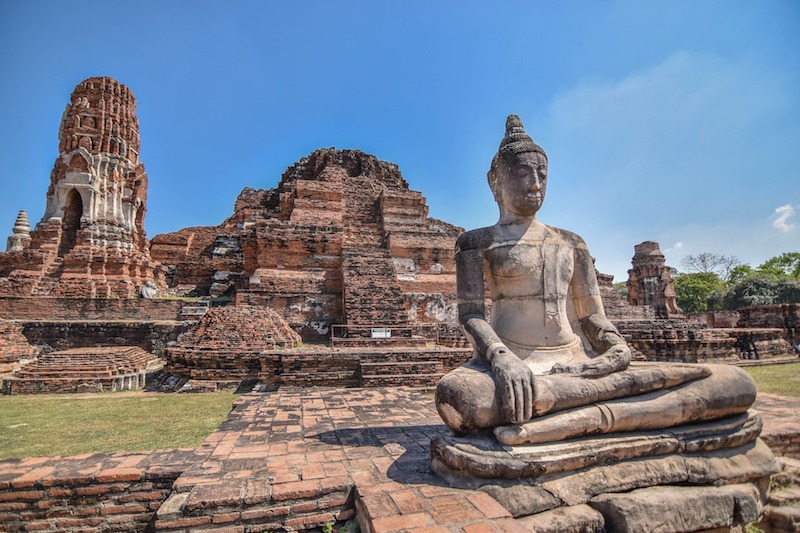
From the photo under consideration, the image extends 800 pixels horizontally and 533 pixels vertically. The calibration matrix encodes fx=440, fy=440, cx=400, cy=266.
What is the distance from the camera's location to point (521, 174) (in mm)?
3518

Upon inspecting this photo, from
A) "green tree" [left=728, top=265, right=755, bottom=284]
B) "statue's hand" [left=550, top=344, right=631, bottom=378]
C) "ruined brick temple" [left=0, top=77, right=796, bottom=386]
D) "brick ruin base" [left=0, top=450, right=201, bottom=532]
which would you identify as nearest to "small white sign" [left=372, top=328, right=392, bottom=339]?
"ruined brick temple" [left=0, top=77, right=796, bottom=386]

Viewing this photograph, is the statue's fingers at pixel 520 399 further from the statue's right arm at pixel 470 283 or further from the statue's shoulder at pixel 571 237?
the statue's shoulder at pixel 571 237

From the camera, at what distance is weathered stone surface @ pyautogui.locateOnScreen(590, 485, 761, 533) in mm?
2336

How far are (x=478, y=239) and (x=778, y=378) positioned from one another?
808 cm

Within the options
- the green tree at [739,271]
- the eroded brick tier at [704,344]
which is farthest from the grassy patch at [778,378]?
the green tree at [739,271]

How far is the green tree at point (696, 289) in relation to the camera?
40.1 metres

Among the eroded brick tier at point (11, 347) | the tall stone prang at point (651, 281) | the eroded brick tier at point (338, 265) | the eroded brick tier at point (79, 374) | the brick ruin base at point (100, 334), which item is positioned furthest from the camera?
the tall stone prang at point (651, 281)

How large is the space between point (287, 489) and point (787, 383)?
8.59 m

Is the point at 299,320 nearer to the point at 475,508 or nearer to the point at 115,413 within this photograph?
the point at 115,413

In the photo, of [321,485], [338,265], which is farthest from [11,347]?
[321,485]

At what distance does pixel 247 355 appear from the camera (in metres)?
7.59

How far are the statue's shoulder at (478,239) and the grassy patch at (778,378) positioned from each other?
18.7ft

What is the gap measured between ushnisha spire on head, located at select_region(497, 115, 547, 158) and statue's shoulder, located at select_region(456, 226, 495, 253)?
0.65 meters

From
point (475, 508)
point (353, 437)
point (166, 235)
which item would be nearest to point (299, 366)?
point (353, 437)
